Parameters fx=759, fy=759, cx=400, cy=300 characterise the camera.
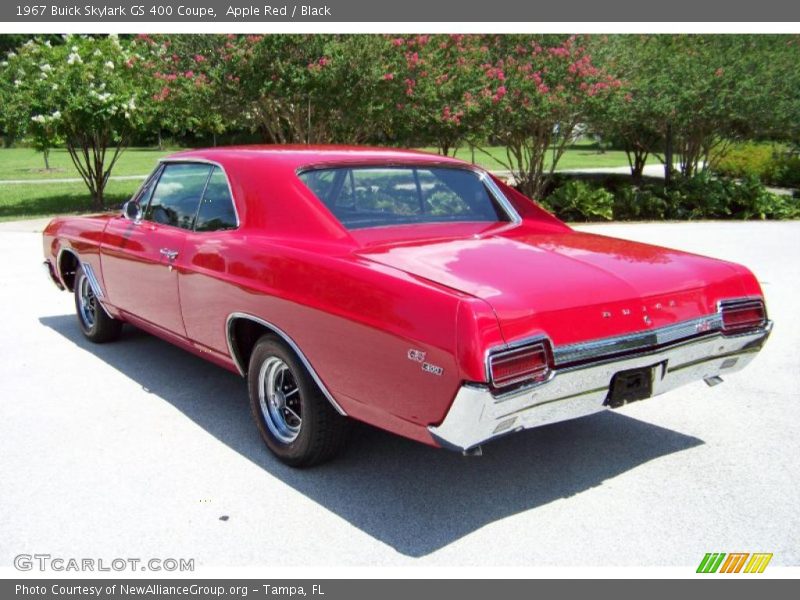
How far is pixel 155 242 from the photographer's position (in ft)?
15.6

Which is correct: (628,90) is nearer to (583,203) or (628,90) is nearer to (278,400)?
(583,203)

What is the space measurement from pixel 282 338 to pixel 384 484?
87 centimetres

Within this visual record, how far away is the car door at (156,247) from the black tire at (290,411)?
2.86 feet

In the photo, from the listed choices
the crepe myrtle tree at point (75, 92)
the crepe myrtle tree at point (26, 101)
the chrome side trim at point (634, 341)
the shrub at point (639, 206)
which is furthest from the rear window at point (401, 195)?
the crepe myrtle tree at point (26, 101)

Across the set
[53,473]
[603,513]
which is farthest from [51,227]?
[603,513]

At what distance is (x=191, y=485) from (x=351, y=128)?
443 inches

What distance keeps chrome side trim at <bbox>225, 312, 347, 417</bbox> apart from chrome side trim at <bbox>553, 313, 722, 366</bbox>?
1034 mm

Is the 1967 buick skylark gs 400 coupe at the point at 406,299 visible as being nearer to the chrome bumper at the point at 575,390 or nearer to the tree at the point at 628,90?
the chrome bumper at the point at 575,390

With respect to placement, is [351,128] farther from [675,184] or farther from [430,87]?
[675,184]

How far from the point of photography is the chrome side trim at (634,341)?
3.11 metres

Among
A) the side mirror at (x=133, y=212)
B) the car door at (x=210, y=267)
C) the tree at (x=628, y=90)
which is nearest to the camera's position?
the car door at (x=210, y=267)

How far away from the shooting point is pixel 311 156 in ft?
14.0

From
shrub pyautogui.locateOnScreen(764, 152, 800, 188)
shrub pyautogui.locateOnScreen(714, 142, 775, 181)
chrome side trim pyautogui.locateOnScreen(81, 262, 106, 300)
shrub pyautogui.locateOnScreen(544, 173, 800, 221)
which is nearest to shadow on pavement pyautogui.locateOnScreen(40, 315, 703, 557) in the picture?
chrome side trim pyautogui.locateOnScreen(81, 262, 106, 300)

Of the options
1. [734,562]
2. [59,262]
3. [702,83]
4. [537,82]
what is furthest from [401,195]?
[702,83]
